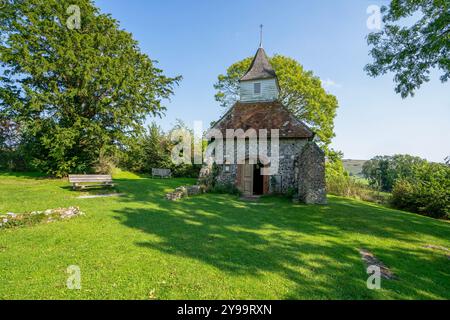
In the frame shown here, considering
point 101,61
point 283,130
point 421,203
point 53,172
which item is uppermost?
point 101,61

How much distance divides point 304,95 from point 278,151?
11.8 m

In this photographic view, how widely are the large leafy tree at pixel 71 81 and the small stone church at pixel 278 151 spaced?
8749 mm

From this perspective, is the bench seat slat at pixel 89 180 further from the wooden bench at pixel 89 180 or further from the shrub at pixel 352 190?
the shrub at pixel 352 190

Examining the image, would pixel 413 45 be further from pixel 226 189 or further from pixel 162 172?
pixel 162 172

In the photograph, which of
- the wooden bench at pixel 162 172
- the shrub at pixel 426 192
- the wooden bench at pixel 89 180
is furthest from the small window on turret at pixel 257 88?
the wooden bench at pixel 162 172

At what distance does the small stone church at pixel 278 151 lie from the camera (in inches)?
465

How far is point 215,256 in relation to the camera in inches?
190

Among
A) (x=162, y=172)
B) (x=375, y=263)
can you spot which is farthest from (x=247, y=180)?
(x=162, y=172)
